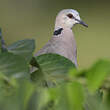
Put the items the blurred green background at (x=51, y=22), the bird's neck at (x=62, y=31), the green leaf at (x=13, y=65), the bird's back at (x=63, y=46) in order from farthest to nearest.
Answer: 1. the blurred green background at (x=51, y=22)
2. the bird's neck at (x=62, y=31)
3. the bird's back at (x=63, y=46)
4. the green leaf at (x=13, y=65)

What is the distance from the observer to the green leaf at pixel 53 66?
70 centimetres

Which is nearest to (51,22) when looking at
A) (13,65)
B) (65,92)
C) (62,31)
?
(62,31)

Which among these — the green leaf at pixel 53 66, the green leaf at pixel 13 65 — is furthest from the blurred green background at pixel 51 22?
the green leaf at pixel 13 65

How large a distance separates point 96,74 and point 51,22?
216 inches

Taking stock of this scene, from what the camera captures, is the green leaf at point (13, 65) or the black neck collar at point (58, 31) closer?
the green leaf at point (13, 65)

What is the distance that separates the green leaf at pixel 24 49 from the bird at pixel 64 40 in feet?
4.38

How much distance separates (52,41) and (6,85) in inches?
72.3

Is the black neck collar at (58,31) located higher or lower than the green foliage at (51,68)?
lower

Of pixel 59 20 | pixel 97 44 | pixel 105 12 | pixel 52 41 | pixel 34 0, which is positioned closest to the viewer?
pixel 52 41

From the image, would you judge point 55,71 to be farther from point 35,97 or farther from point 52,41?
point 52,41

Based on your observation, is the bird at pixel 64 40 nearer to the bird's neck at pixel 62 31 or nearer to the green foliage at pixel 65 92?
the bird's neck at pixel 62 31

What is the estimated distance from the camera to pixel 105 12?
20.3 ft

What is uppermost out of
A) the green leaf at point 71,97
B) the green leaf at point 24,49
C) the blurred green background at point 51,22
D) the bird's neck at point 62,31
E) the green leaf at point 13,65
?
the green leaf at point 71,97

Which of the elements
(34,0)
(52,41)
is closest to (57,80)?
(52,41)
